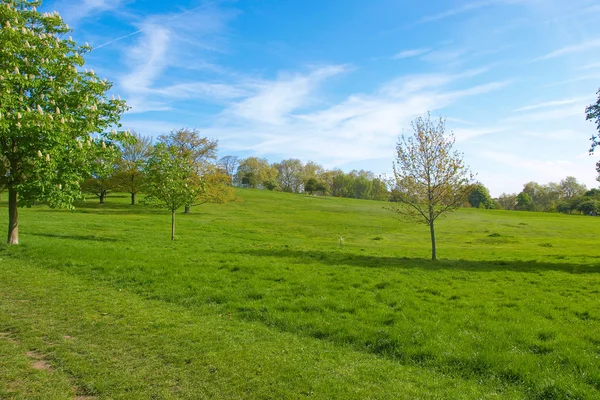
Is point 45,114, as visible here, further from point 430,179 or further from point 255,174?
point 255,174

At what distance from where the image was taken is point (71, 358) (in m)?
7.11

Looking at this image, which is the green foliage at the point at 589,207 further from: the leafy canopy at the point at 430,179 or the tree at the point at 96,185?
the tree at the point at 96,185

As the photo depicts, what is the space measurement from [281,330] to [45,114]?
644 inches

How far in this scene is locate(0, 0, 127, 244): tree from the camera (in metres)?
18.1

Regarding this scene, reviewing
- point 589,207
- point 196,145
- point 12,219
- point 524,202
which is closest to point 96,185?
point 196,145

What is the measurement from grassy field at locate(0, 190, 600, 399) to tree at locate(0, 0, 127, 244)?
3.90 m

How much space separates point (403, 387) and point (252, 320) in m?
4.84

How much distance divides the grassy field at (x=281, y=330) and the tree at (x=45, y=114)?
3.90 metres

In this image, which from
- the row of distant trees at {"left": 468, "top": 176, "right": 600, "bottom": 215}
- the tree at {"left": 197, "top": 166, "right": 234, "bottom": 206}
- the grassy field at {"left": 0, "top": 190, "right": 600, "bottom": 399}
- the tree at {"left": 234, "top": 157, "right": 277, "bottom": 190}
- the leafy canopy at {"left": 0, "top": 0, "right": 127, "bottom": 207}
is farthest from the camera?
the row of distant trees at {"left": 468, "top": 176, "right": 600, "bottom": 215}

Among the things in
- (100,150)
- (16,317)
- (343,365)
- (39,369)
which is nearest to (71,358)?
(39,369)

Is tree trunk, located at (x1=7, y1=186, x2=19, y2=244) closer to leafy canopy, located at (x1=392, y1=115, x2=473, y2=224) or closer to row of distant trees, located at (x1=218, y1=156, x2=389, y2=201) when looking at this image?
leafy canopy, located at (x1=392, y1=115, x2=473, y2=224)

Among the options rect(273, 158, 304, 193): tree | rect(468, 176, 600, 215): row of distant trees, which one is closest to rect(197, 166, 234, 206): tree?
rect(273, 158, 304, 193): tree

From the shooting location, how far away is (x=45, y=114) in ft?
58.6

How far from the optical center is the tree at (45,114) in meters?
18.1
